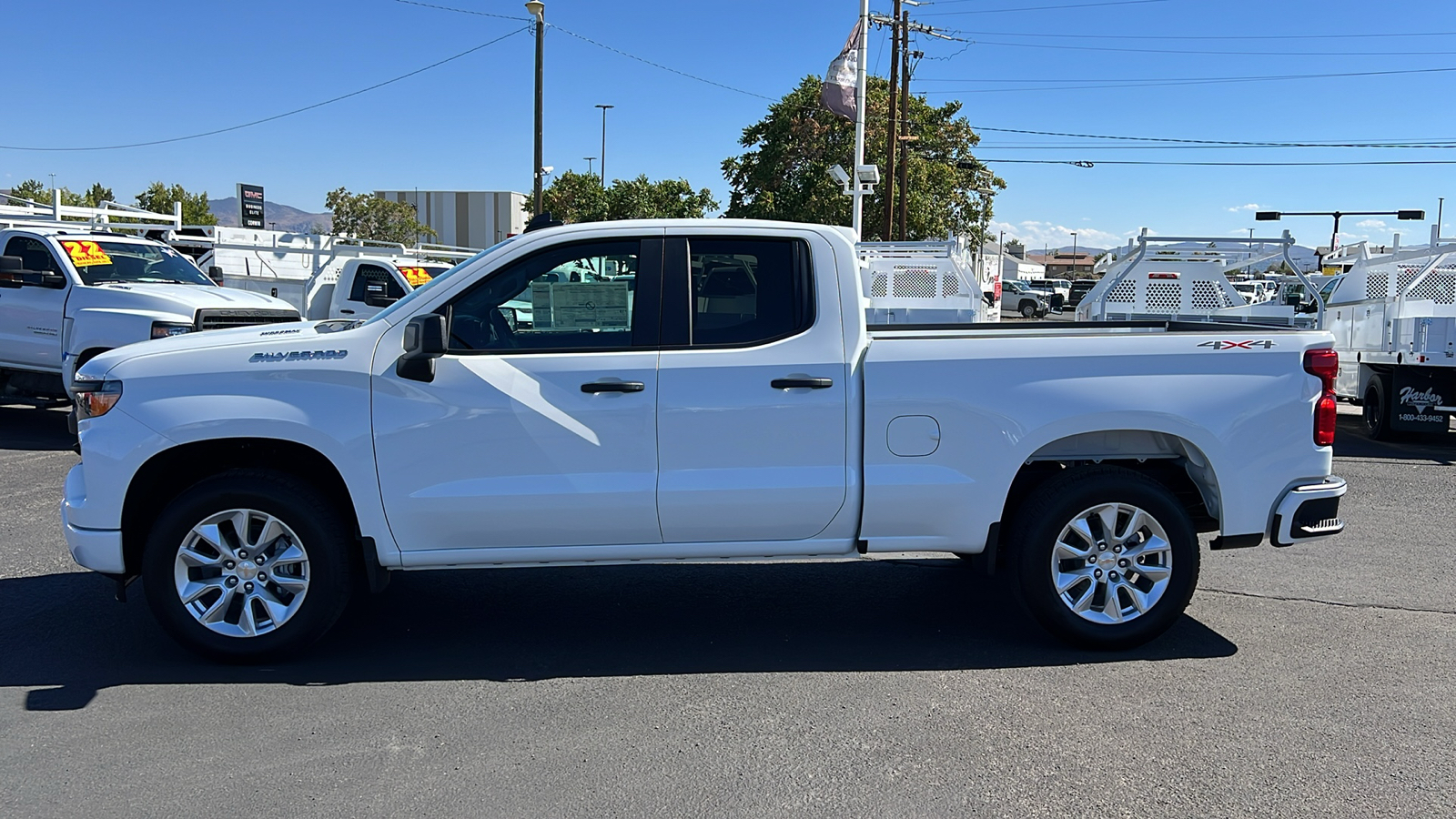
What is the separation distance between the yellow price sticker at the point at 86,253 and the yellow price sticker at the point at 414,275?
4.42 meters

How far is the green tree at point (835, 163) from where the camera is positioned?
46.3m

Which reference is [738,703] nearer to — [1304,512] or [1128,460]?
[1128,460]

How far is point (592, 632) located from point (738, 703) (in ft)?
3.88

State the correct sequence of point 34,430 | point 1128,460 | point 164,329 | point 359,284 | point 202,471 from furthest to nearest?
point 359,284 < point 34,430 < point 164,329 < point 1128,460 < point 202,471

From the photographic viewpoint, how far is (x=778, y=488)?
5.04m

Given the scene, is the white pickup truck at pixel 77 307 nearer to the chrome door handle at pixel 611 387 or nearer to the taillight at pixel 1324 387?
the chrome door handle at pixel 611 387

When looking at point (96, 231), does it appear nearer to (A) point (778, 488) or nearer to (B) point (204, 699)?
(B) point (204, 699)

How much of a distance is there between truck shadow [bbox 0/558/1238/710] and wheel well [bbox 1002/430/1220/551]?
26.3 inches

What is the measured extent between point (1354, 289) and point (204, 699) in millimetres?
14892

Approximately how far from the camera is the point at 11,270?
11391 mm

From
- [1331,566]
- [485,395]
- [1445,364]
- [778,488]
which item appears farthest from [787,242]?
[1445,364]

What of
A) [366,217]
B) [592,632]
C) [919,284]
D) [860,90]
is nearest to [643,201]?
[366,217]

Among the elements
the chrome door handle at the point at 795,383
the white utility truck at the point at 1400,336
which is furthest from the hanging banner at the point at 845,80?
the chrome door handle at the point at 795,383

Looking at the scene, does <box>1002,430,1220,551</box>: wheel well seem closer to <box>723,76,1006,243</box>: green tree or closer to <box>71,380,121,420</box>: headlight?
<box>71,380,121,420</box>: headlight
